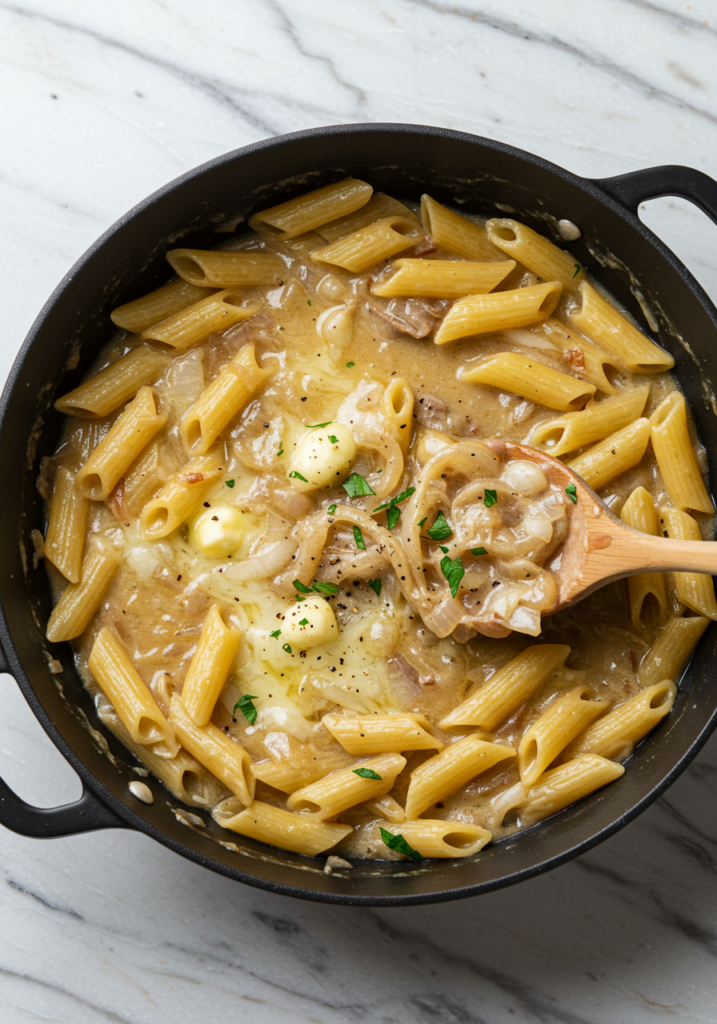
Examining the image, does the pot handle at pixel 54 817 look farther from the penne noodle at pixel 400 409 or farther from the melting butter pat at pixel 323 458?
the penne noodle at pixel 400 409

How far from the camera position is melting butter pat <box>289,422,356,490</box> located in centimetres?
307

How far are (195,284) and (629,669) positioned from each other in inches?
85.3

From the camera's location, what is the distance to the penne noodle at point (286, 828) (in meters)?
3.06

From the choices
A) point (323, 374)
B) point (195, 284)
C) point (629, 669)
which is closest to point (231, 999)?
point (629, 669)

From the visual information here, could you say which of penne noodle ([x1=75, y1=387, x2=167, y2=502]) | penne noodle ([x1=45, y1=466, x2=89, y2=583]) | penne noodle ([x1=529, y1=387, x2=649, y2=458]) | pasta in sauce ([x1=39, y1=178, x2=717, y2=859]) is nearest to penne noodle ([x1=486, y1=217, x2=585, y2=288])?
pasta in sauce ([x1=39, y1=178, x2=717, y2=859])

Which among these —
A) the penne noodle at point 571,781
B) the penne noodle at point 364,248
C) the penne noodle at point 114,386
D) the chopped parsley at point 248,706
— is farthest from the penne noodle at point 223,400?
the penne noodle at point 571,781

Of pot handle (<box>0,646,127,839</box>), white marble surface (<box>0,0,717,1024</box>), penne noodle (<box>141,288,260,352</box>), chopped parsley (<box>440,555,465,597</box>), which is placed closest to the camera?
pot handle (<box>0,646,127,839</box>)

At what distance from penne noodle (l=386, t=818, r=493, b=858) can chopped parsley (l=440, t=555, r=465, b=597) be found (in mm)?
817

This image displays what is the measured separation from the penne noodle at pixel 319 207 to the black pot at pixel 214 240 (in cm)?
8

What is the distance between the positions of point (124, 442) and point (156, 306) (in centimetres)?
55

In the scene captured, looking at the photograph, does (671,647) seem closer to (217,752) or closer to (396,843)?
(396,843)

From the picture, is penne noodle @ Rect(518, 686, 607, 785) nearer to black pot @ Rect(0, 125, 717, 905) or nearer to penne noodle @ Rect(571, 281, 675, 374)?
black pot @ Rect(0, 125, 717, 905)

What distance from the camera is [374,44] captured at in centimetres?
342

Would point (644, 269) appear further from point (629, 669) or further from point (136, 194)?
point (136, 194)
